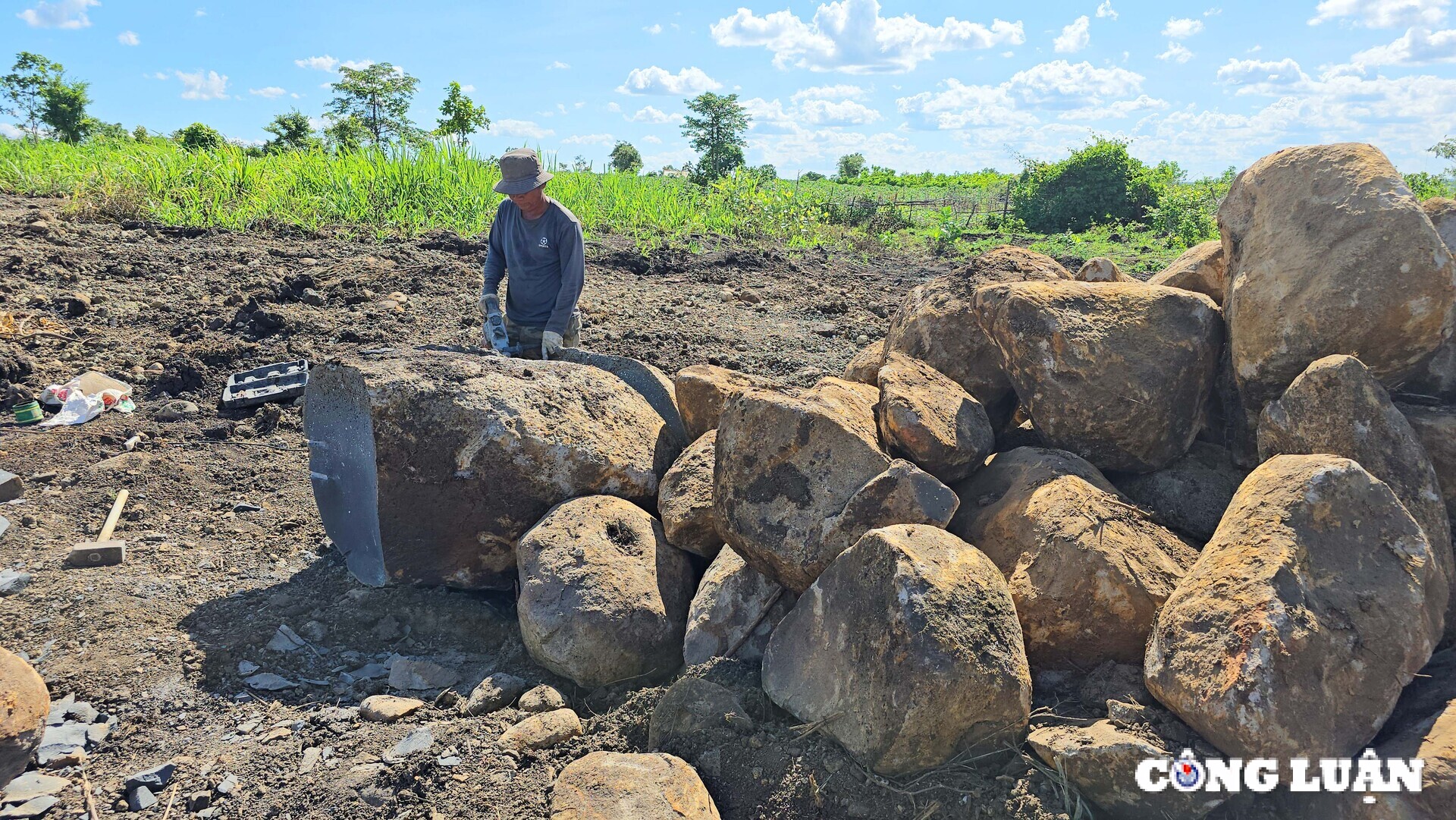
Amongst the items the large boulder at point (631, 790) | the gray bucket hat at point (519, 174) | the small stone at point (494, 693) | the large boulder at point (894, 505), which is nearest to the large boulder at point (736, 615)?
the large boulder at point (894, 505)

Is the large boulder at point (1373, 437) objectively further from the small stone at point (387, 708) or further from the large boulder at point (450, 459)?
the small stone at point (387, 708)

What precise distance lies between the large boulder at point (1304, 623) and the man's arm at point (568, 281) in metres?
3.26

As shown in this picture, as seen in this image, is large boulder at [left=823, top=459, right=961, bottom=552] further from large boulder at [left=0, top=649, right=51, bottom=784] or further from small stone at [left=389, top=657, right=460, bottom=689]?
large boulder at [left=0, top=649, right=51, bottom=784]

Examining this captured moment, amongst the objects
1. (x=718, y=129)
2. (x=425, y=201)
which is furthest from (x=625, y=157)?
(x=425, y=201)

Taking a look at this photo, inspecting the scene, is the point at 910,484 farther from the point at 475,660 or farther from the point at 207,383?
the point at 207,383

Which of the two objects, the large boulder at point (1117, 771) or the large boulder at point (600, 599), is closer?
the large boulder at point (1117, 771)

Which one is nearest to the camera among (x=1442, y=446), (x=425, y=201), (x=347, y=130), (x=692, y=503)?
(x=1442, y=446)

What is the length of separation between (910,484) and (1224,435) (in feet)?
4.47

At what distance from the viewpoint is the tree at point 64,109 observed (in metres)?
28.8

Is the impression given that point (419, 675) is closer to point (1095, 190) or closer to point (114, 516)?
point (114, 516)

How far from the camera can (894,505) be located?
8.52 feet

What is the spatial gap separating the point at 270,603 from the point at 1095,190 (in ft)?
56.4

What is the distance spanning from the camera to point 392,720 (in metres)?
2.82

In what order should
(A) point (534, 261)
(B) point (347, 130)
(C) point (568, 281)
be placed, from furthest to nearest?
1. (B) point (347, 130)
2. (A) point (534, 261)
3. (C) point (568, 281)
